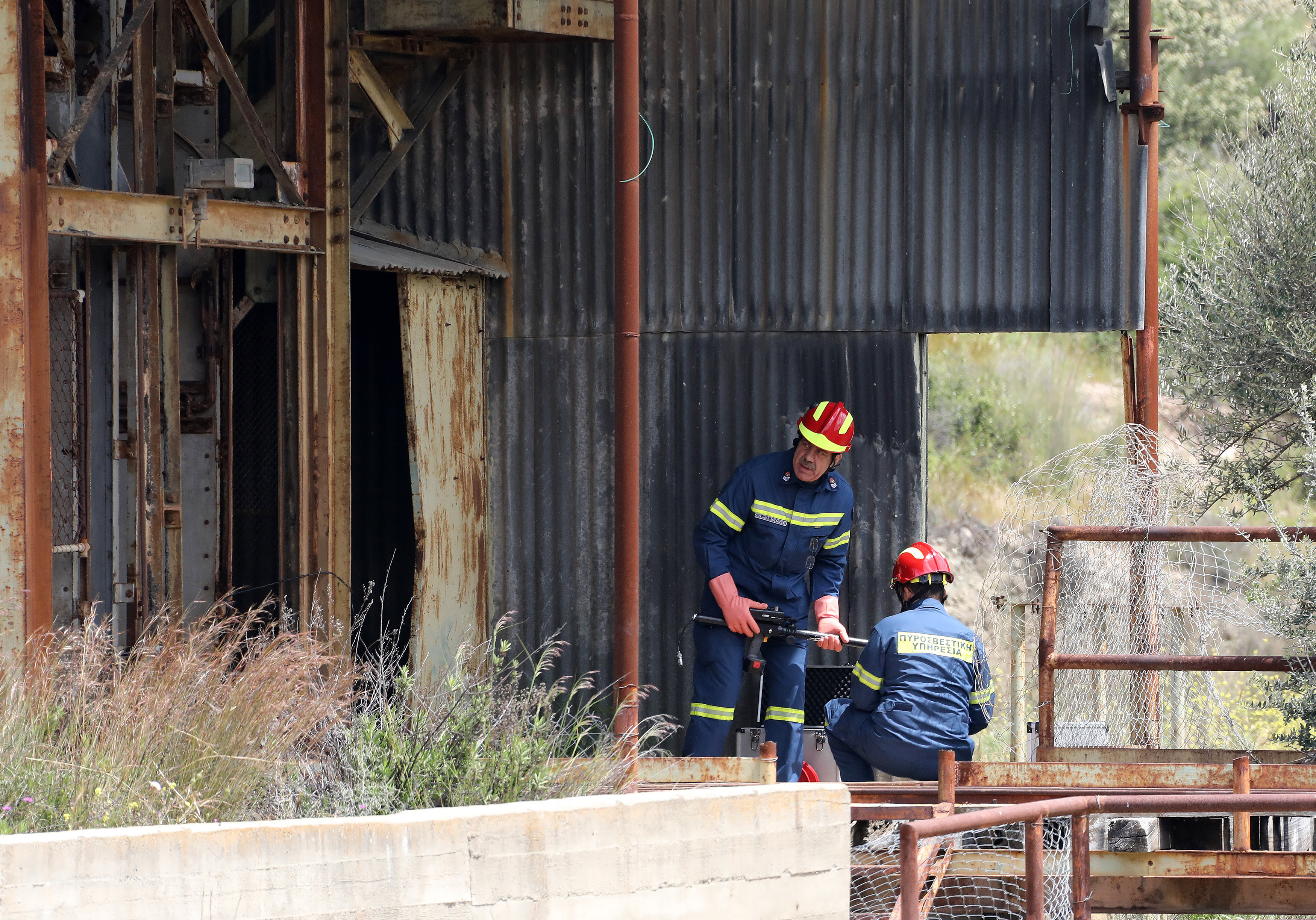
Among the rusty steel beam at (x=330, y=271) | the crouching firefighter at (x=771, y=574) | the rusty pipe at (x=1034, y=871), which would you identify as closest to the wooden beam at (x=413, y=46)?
the rusty steel beam at (x=330, y=271)

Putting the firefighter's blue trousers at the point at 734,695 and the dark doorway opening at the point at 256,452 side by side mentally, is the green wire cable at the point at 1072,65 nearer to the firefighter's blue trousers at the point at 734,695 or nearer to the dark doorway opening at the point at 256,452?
the firefighter's blue trousers at the point at 734,695

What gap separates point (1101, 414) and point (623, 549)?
15830 mm

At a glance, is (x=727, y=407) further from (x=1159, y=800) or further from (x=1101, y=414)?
(x=1101, y=414)

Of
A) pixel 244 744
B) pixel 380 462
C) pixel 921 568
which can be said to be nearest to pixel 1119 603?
pixel 921 568

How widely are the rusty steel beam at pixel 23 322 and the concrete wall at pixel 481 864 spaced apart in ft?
6.82

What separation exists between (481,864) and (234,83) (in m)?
4.18

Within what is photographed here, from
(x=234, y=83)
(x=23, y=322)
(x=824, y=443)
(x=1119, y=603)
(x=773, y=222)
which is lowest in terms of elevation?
(x=1119, y=603)

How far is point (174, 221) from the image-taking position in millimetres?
6723

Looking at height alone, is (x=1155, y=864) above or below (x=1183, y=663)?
below

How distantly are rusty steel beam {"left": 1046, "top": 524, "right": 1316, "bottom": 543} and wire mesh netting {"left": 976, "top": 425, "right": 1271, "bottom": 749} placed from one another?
271 millimetres

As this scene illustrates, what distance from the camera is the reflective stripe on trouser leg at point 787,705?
792cm

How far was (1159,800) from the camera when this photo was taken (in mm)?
4449

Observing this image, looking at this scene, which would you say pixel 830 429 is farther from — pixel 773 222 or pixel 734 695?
pixel 773 222

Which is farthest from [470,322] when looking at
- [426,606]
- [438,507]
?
[426,606]
